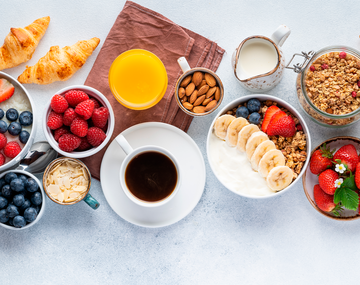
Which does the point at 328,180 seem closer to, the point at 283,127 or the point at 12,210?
the point at 283,127

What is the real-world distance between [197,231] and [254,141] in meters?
0.61

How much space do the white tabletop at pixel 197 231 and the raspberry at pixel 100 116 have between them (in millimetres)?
390

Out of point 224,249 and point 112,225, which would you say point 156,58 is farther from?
point 224,249

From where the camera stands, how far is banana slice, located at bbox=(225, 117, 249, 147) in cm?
138

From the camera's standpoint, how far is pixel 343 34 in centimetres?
156

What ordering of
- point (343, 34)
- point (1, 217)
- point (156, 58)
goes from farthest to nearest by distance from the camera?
point (343, 34) → point (156, 58) → point (1, 217)

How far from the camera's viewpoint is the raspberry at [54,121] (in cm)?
126

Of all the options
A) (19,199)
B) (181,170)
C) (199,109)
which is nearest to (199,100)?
(199,109)

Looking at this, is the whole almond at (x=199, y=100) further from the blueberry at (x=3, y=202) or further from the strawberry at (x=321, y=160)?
the blueberry at (x=3, y=202)

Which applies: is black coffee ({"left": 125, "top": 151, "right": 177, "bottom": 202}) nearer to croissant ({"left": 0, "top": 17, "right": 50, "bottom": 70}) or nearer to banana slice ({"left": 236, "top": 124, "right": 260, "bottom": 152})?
banana slice ({"left": 236, "top": 124, "right": 260, "bottom": 152})

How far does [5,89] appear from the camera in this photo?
1.37 m

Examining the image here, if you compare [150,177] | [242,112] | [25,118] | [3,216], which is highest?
[242,112]

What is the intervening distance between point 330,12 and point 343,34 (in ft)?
0.45

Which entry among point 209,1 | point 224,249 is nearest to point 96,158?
point 224,249
